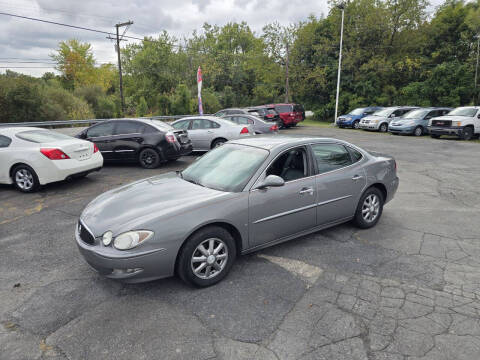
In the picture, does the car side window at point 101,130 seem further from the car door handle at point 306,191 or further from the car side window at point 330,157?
the car door handle at point 306,191

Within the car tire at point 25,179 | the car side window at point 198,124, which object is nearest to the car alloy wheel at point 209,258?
the car tire at point 25,179

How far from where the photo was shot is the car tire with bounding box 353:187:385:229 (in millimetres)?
5035

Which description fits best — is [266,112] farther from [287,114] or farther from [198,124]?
[198,124]

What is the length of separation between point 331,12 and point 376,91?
10651mm

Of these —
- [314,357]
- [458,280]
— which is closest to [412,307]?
[458,280]

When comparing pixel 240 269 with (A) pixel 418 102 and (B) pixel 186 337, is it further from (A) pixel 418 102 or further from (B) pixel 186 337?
(A) pixel 418 102

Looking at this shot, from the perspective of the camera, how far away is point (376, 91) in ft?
117

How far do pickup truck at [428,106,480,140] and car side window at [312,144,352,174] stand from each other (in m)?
15.1

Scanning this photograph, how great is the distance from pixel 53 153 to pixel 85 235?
445cm

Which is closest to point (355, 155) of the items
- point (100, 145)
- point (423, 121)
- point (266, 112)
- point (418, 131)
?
point (100, 145)

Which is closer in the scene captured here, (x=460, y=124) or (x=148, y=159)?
(x=148, y=159)

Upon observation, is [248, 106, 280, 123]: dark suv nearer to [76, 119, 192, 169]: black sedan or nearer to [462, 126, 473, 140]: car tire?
[462, 126, 473, 140]: car tire

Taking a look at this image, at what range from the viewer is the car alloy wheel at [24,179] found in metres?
7.36

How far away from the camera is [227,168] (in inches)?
172
